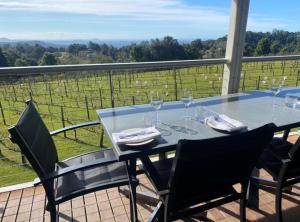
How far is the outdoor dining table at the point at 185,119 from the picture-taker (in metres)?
1.44

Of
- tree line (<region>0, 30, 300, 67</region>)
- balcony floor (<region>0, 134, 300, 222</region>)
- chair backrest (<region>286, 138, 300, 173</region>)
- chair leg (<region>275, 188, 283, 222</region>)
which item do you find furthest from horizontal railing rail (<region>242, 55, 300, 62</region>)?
chair leg (<region>275, 188, 283, 222</region>)

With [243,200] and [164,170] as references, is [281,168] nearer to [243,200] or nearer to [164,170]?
[243,200]

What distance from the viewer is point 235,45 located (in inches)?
117

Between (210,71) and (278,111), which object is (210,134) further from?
(210,71)

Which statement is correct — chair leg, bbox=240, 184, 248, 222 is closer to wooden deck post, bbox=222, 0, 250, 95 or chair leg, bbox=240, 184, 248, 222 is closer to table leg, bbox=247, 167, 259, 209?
table leg, bbox=247, 167, 259, 209

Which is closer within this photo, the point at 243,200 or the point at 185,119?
the point at 243,200

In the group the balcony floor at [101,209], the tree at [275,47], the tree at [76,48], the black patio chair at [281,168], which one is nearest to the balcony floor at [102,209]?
the balcony floor at [101,209]

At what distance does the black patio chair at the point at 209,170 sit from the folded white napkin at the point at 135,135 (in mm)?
209

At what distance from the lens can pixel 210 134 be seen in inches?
63.2

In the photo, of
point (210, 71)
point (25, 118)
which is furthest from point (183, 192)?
point (210, 71)

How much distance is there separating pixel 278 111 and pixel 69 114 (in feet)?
57.3

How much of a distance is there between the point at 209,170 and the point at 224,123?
47 centimetres

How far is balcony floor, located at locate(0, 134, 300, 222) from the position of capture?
80.8 inches

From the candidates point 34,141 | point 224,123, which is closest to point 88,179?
point 34,141
